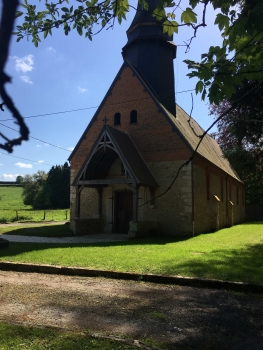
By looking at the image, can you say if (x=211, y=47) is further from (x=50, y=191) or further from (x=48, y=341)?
(x=50, y=191)

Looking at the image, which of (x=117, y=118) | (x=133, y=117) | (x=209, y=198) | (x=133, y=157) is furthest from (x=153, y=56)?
(x=209, y=198)

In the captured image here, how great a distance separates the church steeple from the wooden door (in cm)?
710

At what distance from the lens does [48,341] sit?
3.53 meters

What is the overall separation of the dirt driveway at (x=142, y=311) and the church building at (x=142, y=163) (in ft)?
30.9

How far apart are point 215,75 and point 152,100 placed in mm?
16592

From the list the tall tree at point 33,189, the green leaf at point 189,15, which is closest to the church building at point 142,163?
the green leaf at point 189,15

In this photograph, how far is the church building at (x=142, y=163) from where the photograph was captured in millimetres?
17531

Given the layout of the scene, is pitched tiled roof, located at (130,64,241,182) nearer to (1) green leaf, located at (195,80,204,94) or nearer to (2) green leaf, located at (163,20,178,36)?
(2) green leaf, located at (163,20,178,36)

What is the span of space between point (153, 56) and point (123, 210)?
1137 centimetres

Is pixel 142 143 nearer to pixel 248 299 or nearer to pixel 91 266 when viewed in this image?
pixel 91 266

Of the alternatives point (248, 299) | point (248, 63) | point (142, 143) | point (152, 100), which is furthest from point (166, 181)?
point (248, 63)

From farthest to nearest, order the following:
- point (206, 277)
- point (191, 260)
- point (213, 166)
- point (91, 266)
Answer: point (213, 166), point (191, 260), point (91, 266), point (206, 277)

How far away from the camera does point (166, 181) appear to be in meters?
18.2

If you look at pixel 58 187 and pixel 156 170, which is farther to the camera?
pixel 58 187
